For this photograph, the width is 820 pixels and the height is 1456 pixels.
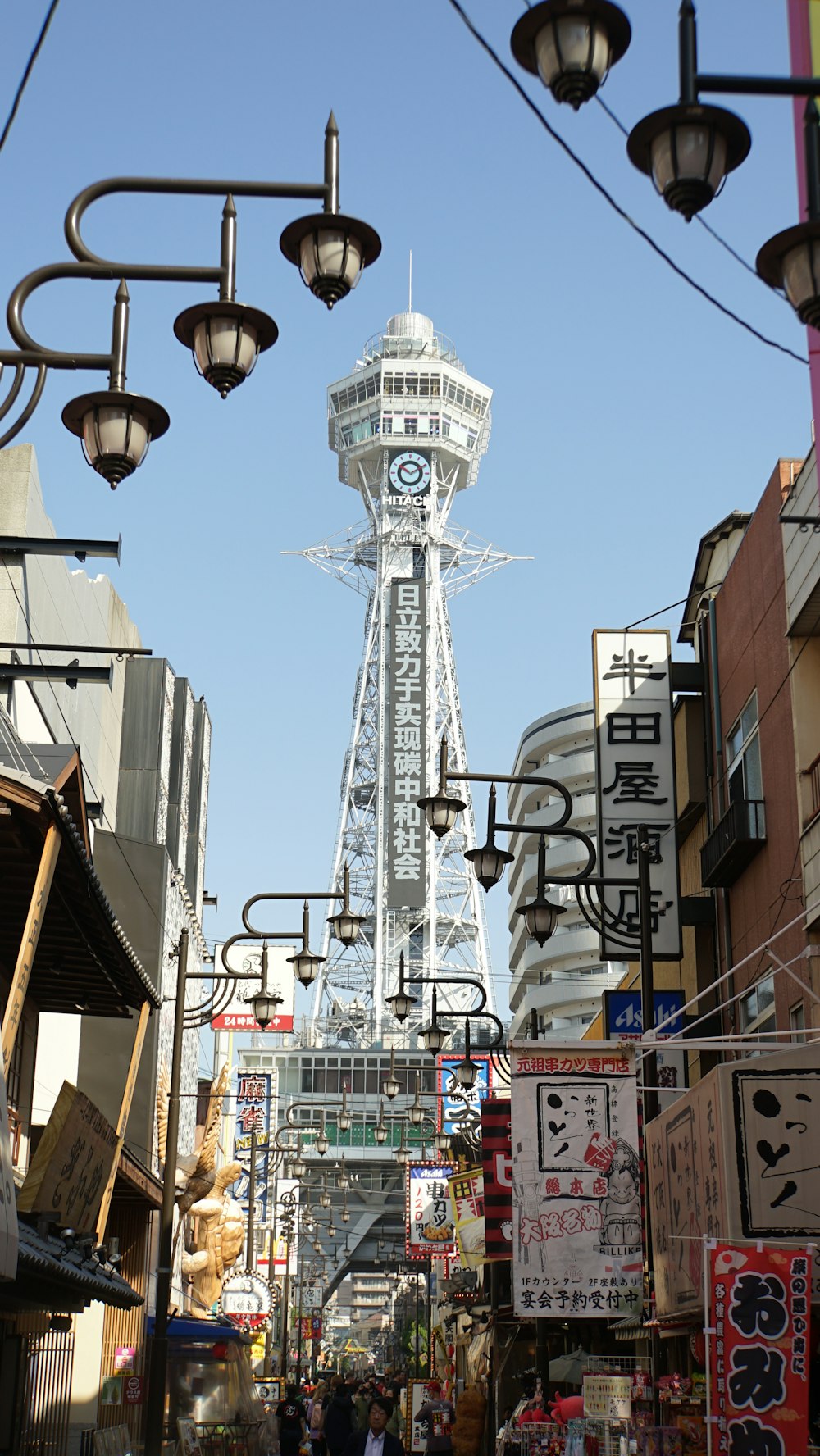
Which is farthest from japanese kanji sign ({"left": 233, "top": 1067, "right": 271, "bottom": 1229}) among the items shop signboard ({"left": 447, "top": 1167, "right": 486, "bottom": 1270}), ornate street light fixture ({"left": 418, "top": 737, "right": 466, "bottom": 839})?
ornate street light fixture ({"left": 418, "top": 737, "right": 466, "bottom": 839})

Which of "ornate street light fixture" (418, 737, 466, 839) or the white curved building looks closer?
"ornate street light fixture" (418, 737, 466, 839)

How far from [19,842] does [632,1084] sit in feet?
19.9

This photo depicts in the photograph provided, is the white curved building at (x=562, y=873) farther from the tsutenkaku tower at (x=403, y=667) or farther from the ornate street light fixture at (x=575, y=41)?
the ornate street light fixture at (x=575, y=41)

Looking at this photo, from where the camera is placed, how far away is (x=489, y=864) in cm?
1925

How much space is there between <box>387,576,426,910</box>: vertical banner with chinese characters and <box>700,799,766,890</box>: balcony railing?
96134 millimetres

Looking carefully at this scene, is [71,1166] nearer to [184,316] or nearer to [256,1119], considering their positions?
[184,316]

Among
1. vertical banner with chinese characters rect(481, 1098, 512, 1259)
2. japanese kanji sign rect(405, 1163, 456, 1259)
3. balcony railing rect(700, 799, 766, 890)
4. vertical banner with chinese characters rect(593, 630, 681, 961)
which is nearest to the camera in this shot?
balcony railing rect(700, 799, 766, 890)

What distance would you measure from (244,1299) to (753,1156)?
38556 mm

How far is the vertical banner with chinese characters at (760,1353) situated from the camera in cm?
1017

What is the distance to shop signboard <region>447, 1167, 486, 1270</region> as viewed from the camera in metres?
32.1

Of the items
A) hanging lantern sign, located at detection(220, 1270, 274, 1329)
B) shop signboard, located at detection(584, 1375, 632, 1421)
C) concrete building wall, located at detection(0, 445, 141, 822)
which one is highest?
concrete building wall, located at detection(0, 445, 141, 822)

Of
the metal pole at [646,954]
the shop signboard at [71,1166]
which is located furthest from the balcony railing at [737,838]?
the shop signboard at [71,1166]

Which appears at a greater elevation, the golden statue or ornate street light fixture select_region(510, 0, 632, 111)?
ornate street light fixture select_region(510, 0, 632, 111)

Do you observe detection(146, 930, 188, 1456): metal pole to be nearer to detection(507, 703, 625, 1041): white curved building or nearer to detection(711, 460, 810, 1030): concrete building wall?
detection(711, 460, 810, 1030): concrete building wall
